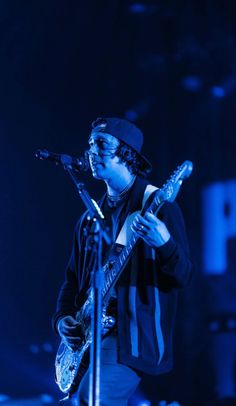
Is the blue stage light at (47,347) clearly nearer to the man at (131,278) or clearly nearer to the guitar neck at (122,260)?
the man at (131,278)

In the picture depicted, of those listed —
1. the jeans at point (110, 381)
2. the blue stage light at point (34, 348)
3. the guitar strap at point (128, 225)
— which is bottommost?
the jeans at point (110, 381)

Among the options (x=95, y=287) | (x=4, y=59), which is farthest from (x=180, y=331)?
(x=4, y=59)

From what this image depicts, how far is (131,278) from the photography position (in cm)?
274

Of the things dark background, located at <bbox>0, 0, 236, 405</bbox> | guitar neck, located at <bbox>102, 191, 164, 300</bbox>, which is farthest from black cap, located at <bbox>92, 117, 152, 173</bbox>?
dark background, located at <bbox>0, 0, 236, 405</bbox>

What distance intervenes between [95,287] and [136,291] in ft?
1.89

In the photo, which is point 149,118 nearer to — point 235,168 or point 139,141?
point 235,168

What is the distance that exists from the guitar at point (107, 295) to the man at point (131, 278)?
0.04 metres

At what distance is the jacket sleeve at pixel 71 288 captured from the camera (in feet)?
10.1

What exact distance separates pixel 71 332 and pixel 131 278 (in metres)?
0.42

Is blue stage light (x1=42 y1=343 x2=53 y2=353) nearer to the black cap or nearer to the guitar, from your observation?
the guitar

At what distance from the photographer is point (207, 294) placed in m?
4.04

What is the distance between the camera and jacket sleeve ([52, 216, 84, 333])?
3.08 meters

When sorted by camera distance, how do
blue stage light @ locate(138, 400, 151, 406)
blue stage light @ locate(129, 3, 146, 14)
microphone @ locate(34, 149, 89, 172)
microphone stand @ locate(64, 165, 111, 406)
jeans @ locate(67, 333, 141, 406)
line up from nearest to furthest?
microphone stand @ locate(64, 165, 111, 406), microphone @ locate(34, 149, 89, 172), jeans @ locate(67, 333, 141, 406), blue stage light @ locate(138, 400, 151, 406), blue stage light @ locate(129, 3, 146, 14)

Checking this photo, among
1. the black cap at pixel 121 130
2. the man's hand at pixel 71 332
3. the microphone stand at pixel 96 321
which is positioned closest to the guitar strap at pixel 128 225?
the black cap at pixel 121 130
